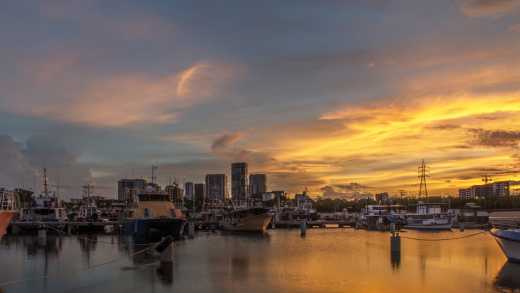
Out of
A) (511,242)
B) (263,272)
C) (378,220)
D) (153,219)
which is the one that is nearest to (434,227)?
(378,220)

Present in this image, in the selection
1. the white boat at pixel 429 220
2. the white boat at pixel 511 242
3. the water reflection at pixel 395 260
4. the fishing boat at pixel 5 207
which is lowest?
the white boat at pixel 429 220

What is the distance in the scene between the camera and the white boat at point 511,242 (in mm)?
41281

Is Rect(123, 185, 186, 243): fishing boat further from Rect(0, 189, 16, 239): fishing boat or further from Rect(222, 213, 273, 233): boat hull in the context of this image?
Rect(222, 213, 273, 233): boat hull

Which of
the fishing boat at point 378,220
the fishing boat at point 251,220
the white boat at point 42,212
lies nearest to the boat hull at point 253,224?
the fishing boat at point 251,220

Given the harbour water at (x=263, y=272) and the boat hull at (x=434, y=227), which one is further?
the boat hull at (x=434, y=227)

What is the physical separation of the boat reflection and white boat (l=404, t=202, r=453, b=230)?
203 feet

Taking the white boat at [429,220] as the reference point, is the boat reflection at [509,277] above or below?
above

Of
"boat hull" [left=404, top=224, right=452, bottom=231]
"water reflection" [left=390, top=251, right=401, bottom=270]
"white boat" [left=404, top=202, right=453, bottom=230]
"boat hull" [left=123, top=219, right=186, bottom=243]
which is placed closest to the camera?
"water reflection" [left=390, top=251, right=401, bottom=270]

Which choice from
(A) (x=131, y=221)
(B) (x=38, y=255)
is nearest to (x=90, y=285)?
(B) (x=38, y=255)

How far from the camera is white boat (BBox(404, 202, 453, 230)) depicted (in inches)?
4045

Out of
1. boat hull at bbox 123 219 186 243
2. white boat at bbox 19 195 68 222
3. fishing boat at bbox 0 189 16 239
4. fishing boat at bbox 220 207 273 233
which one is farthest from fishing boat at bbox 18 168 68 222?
fishing boat at bbox 0 189 16 239

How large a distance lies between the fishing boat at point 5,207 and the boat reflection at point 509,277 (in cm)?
2946

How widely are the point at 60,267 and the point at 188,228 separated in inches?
1906

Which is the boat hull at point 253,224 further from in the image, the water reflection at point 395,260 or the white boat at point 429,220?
the water reflection at point 395,260
